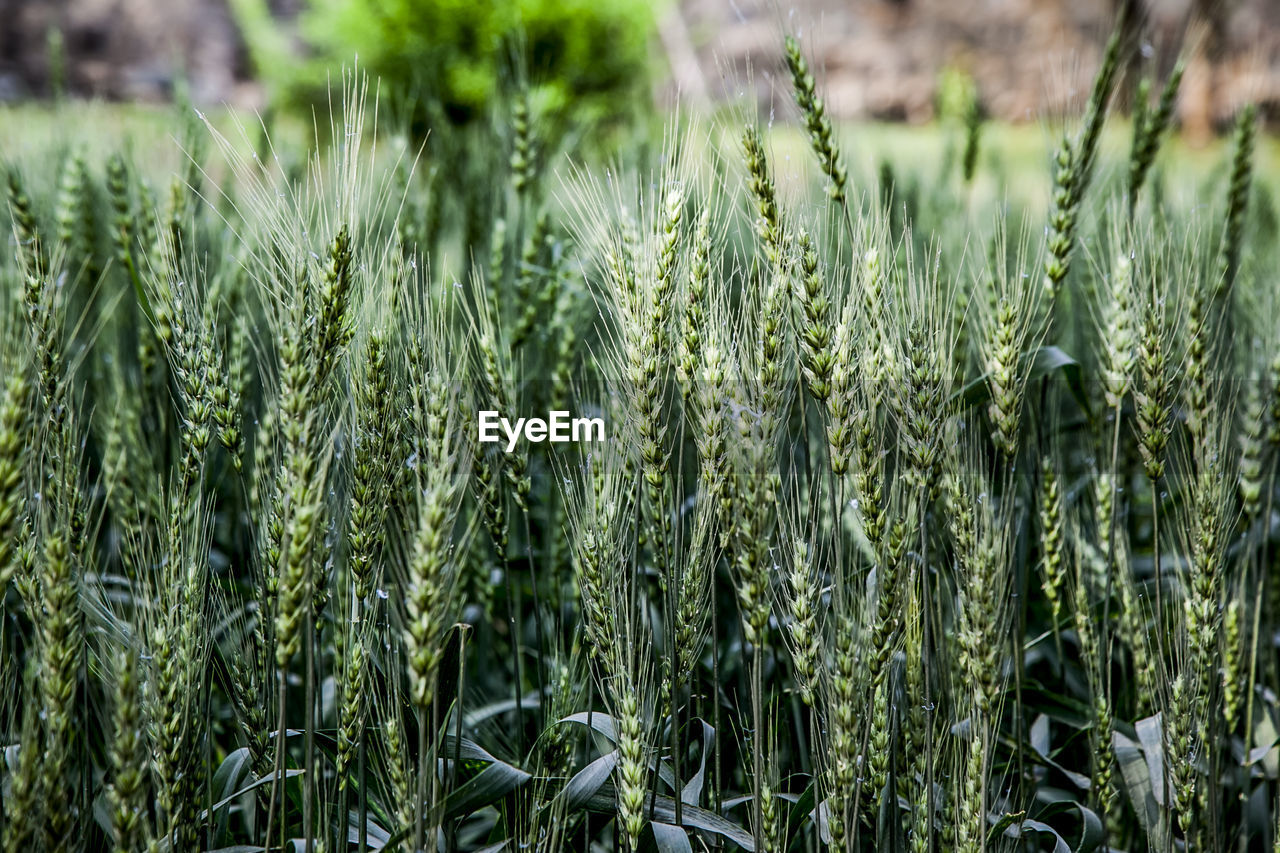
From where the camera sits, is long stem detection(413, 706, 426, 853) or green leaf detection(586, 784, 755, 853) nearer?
long stem detection(413, 706, 426, 853)

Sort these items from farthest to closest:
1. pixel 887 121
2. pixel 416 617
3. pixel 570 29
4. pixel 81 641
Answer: pixel 887 121
pixel 570 29
pixel 81 641
pixel 416 617

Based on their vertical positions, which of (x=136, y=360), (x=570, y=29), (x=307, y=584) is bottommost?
(x=307, y=584)

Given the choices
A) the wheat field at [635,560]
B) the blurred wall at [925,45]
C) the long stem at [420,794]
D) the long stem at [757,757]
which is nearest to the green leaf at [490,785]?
the wheat field at [635,560]

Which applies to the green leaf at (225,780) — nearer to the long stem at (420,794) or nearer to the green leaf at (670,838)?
the long stem at (420,794)

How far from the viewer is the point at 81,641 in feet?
2.99

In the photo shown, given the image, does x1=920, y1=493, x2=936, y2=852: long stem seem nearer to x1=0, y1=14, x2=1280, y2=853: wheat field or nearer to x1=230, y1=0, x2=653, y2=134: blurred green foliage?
x1=0, y1=14, x2=1280, y2=853: wheat field

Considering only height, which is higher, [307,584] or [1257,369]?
[1257,369]

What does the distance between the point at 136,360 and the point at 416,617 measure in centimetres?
131

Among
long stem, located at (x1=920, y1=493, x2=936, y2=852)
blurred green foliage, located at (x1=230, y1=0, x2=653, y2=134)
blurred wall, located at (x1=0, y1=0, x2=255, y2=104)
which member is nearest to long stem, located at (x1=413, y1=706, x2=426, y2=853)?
long stem, located at (x1=920, y1=493, x2=936, y2=852)

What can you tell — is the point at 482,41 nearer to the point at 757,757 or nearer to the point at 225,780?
the point at 225,780

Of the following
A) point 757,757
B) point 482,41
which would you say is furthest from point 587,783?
point 482,41

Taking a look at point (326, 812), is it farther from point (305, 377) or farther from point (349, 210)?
point (349, 210)

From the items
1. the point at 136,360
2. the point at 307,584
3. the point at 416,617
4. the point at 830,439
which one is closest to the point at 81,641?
the point at 307,584

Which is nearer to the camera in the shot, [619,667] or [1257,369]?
[619,667]
